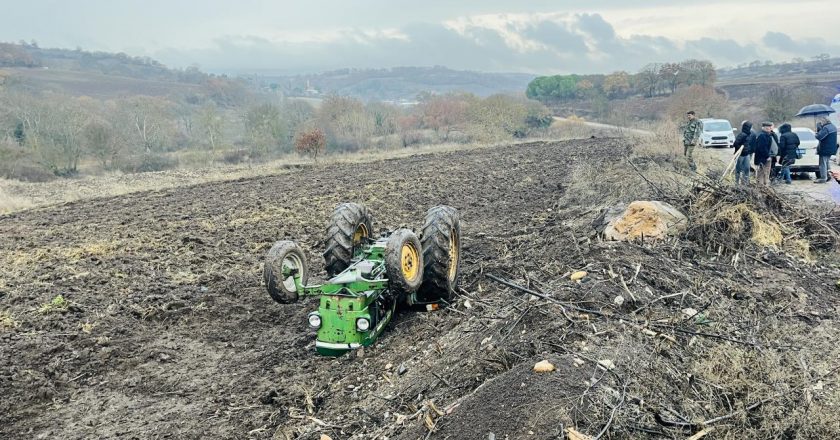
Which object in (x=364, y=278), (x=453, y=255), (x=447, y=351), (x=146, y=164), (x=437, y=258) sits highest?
(x=437, y=258)

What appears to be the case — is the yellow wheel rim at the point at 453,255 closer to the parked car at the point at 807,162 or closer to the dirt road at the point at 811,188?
the dirt road at the point at 811,188

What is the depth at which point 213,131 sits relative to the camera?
48.1m

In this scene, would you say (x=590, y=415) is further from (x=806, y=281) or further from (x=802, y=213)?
(x=802, y=213)

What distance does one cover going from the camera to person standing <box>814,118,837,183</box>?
13805 mm

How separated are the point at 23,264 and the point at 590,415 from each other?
1122 cm

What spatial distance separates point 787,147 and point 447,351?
1245 centimetres

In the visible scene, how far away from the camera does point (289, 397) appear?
564cm

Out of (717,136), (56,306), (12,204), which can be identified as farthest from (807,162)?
(12,204)

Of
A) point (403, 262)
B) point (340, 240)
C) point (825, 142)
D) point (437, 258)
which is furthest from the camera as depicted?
point (825, 142)

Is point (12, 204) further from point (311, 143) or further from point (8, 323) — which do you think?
point (311, 143)

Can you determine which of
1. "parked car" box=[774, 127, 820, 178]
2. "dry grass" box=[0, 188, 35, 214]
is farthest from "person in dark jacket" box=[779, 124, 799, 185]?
"dry grass" box=[0, 188, 35, 214]

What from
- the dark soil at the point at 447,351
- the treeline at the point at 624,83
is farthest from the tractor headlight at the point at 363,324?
the treeline at the point at 624,83

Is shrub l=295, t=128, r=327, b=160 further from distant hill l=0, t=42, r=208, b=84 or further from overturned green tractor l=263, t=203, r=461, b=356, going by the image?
distant hill l=0, t=42, r=208, b=84

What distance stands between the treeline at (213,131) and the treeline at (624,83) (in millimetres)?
23794
